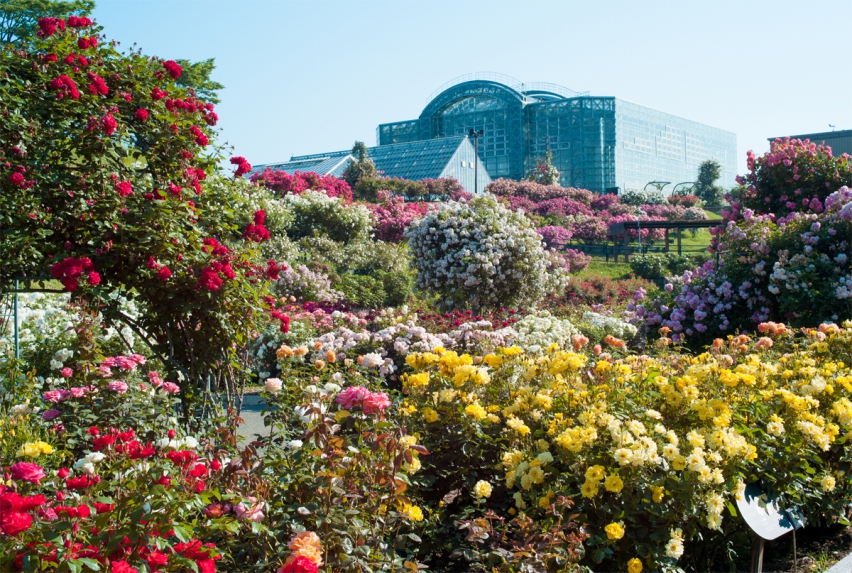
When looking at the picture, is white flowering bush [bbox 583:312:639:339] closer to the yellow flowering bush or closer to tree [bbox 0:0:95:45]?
the yellow flowering bush

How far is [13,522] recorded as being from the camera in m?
1.63

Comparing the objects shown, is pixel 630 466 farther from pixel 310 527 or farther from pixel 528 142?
pixel 528 142

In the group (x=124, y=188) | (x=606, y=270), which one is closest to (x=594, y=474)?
(x=124, y=188)

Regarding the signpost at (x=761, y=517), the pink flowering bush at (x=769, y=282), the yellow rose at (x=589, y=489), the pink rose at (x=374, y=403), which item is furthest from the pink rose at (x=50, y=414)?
the pink flowering bush at (x=769, y=282)

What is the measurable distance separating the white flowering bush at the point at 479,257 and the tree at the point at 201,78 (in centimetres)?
1624

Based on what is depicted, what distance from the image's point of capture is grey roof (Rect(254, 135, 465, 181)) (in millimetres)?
48375

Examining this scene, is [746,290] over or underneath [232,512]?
over

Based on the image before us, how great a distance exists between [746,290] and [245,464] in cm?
709

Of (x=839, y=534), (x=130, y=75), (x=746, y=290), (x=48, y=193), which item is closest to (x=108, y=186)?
(x=48, y=193)

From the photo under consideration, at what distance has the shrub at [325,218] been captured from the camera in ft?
58.9

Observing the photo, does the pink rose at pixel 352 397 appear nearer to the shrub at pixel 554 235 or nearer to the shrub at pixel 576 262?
the shrub at pixel 576 262

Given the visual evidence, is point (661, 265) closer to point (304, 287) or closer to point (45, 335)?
point (304, 287)

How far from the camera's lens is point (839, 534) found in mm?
4039

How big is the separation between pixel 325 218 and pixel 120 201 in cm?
1415
